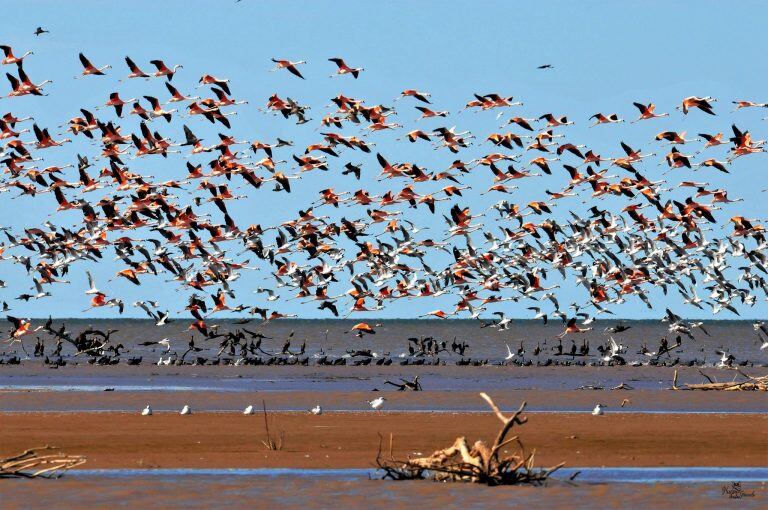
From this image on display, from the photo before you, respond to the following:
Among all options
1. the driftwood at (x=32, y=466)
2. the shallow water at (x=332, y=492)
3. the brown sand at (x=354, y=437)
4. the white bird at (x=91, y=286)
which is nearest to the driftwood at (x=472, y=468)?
the shallow water at (x=332, y=492)

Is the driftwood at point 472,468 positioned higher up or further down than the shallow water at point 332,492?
higher up

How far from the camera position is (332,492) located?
19.1 m

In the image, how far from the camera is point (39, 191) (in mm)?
45000

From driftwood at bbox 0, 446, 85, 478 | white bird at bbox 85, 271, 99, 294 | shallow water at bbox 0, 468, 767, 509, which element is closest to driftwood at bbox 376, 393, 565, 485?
shallow water at bbox 0, 468, 767, 509

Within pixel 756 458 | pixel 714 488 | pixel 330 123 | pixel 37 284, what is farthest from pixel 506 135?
pixel 714 488

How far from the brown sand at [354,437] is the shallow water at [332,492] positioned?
1.89m

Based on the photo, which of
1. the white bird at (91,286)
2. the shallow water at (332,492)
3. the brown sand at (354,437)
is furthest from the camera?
the white bird at (91,286)

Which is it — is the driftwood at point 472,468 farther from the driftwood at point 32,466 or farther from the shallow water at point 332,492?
the driftwood at point 32,466

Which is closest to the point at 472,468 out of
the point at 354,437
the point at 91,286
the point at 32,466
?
the point at 32,466

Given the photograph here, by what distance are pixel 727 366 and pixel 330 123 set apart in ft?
73.5

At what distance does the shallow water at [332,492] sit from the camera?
1808 centimetres

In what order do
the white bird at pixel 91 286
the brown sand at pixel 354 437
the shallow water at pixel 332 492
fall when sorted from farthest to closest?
the white bird at pixel 91 286 < the brown sand at pixel 354 437 < the shallow water at pixel 332 492

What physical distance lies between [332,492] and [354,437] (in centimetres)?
777

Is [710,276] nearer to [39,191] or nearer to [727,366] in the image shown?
[727,366]
